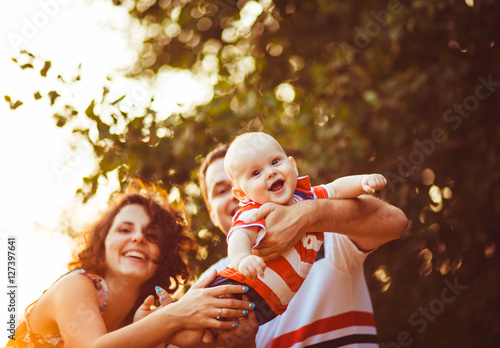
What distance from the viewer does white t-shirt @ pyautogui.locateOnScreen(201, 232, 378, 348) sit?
2.19m

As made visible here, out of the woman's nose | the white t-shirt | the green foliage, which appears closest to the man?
the white t-shirt

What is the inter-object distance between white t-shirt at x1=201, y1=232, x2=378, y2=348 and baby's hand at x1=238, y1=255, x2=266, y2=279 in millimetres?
790

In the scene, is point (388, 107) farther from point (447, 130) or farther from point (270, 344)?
point (270, 344)

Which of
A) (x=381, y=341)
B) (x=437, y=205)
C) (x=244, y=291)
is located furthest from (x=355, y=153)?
(x=244, y=291)

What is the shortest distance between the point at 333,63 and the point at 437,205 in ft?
4.12

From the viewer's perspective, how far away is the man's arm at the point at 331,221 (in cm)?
171

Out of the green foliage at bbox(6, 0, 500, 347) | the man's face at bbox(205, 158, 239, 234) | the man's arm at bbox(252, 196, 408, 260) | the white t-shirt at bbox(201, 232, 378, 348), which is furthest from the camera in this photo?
the green foliage at bbox(6, 0, 500, 347)

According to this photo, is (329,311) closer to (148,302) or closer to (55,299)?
(148,302)

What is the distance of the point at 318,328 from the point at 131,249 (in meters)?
0.89

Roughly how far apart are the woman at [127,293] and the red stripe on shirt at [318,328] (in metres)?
0.49

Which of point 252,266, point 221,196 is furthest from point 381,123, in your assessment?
point 252,266

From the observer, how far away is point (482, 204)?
2877mm

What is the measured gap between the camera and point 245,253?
159 cm

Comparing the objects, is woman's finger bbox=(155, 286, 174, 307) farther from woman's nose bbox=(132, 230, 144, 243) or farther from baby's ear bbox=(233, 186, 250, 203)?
baby's ear bbox=(233, 186, 250, 203)
